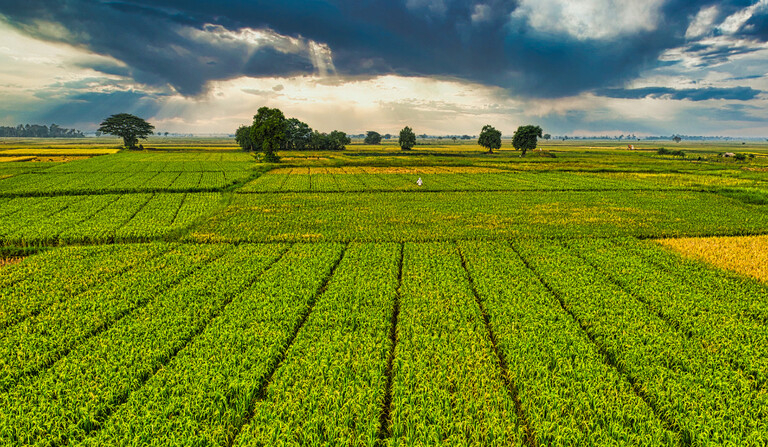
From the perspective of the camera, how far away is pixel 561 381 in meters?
9.04

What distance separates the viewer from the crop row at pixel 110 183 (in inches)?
1569

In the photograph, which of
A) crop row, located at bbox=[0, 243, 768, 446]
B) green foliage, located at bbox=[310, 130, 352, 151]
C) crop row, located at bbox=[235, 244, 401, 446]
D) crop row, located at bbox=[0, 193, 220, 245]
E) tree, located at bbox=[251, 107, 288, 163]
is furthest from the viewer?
green foliage, located at bbox=[310, 130, 352, 151]

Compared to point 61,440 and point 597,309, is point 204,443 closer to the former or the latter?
point 61,440

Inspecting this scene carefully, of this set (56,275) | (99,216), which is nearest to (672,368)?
(56,275)

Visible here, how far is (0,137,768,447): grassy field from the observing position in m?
7.78

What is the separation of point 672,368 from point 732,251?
17582mm

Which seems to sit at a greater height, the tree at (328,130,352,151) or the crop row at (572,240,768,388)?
the tree at (328,130,352,151)

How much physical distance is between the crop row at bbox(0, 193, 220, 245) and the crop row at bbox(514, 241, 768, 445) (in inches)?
1020

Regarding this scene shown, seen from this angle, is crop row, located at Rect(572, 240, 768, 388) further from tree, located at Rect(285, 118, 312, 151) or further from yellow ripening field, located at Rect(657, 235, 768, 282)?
tree, located at Rect(285, 118, 312, 151)

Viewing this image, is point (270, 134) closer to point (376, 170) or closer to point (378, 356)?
point (376, 170)

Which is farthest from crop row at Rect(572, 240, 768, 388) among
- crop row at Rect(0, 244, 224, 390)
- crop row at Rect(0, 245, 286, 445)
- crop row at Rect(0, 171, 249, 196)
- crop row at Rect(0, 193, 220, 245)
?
crop row at Rect(0, 171, 249, 196)

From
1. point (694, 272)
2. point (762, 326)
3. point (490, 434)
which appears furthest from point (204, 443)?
point (694, 272)

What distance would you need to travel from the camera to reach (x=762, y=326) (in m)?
12.1

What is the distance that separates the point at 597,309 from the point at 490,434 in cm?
812
